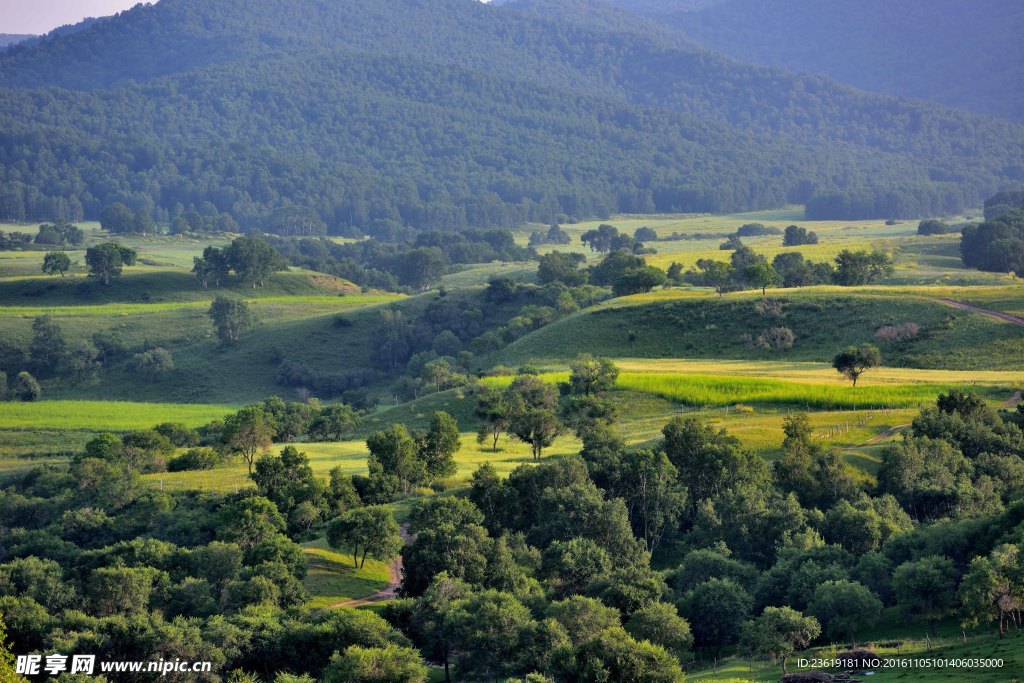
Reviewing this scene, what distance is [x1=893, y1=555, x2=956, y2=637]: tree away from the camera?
4691cm

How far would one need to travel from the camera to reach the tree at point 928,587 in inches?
1847

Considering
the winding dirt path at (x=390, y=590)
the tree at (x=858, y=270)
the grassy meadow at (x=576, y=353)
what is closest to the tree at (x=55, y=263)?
the grassy meadow at (x=576, y=353)

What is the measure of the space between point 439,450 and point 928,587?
30.1m

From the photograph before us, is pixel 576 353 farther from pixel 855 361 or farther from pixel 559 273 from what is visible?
pixel 559 273

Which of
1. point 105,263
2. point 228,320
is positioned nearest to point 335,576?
point 228,320

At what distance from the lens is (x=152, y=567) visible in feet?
173

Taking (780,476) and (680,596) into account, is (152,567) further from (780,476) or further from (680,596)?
(780,476)

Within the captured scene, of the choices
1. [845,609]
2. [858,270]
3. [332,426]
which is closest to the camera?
[845,609]

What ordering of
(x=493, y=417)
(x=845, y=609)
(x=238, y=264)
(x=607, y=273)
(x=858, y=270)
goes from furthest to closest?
(x=238, y=264)
(x=607, y=273)
(x=858, y=270)
(x=493, y=417)
(x=845, y=609)

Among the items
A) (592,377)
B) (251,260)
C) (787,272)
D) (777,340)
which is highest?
(787,272)

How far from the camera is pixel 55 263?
537ft

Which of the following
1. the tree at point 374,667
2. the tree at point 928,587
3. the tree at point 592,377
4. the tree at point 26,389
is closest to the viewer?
the tree at point 374,667

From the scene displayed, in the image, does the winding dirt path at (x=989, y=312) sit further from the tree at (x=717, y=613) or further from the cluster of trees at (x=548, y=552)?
the tree at (x=717, y=613)

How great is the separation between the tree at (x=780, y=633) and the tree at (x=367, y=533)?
59.3 feet
